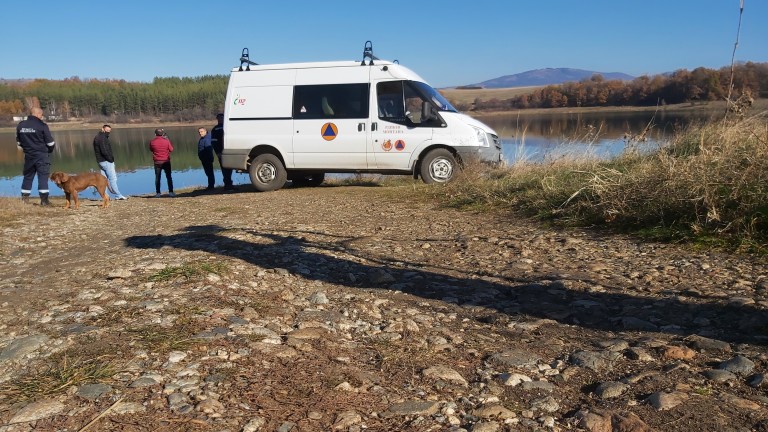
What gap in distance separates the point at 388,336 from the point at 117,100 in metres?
90.9

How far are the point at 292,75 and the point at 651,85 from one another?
10228mm

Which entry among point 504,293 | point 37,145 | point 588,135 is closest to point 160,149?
point 37,145

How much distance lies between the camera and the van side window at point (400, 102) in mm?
11070

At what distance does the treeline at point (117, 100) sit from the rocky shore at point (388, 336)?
188 ft

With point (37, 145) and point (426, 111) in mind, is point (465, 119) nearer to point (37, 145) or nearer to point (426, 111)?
point (426, 111)

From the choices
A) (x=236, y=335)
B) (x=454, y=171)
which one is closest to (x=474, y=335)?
(x=236, y=335)

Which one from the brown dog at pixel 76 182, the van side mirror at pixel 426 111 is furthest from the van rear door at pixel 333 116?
the brown dog at pixel 76 182

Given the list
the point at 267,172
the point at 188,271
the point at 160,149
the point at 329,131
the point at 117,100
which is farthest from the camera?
the point at 117,100

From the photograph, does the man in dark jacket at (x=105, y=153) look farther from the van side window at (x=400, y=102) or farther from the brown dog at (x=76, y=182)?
the van side window at (x=400, y=102)

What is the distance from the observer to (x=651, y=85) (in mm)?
15430

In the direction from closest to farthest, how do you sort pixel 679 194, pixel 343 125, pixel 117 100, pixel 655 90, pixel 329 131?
pixel 679 194 < pixel 343 125 < pixel 329 131 < pixel 655 90 < pixel 117 100

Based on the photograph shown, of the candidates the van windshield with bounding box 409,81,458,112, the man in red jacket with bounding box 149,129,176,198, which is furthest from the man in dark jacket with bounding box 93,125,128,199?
the van windshield with bounding box 409,81,458,112

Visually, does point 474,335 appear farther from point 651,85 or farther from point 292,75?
point 651,85

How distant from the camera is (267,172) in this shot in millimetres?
12312
